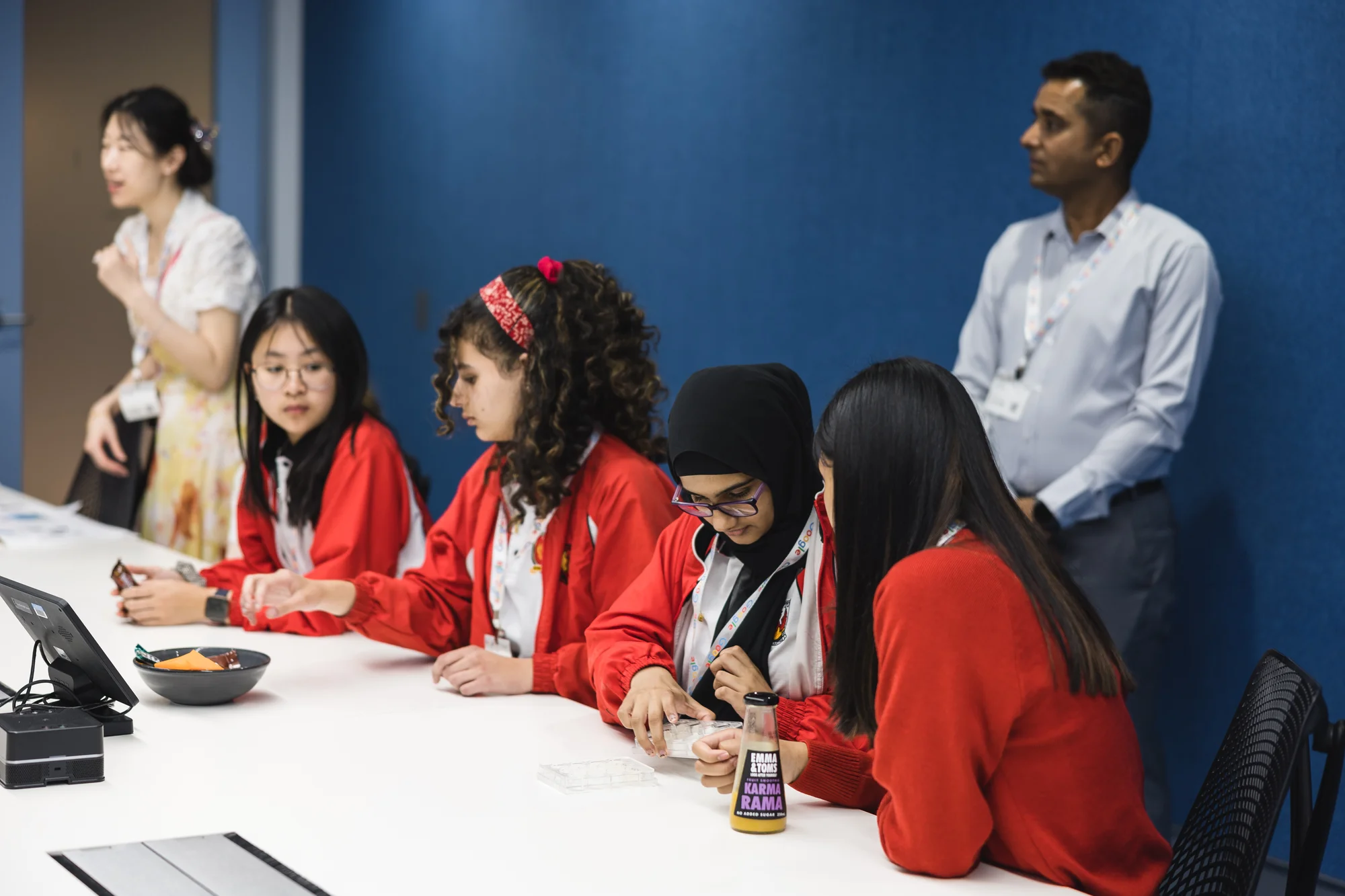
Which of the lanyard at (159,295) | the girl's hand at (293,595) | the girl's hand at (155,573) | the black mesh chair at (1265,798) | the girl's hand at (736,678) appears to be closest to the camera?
the black mesh chair at (1265,798)

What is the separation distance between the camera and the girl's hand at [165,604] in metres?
2.40

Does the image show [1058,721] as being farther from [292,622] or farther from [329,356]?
[329,356]

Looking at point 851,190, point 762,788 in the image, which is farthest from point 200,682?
point 851,190

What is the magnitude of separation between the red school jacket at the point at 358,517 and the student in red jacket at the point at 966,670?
4.20 ft

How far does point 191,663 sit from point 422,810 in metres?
0.61

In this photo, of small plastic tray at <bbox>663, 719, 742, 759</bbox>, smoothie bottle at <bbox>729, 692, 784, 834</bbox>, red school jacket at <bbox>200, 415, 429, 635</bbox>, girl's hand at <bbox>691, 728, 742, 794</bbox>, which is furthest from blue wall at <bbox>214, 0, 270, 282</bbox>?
smoothie bottle at <bbox>729, 692, 784, 834</bbox>

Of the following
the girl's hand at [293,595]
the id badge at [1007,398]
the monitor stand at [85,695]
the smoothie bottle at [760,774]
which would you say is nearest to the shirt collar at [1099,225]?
the id badge at [1007,398]

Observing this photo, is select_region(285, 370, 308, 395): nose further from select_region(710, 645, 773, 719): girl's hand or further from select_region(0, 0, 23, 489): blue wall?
select_region(0, 0, 23, 489): blue wall

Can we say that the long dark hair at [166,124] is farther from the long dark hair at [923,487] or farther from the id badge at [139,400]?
the long dark hair at [923,487]

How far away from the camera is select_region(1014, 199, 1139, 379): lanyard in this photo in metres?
2.92

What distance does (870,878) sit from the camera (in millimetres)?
1320

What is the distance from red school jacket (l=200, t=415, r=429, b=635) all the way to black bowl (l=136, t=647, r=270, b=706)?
0.65m

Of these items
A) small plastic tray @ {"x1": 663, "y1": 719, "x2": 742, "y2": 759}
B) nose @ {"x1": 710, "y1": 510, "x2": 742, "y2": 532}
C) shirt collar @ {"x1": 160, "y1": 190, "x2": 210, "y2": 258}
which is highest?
shirt collar @ {"x1": 160, "y1": 190, "x2": 210, "y2": 258}

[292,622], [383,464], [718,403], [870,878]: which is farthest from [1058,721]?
[383,464]
